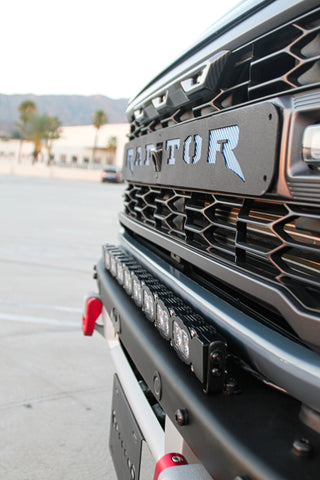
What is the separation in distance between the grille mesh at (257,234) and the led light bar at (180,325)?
0.20m

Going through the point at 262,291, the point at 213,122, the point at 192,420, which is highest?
the point at 213,122

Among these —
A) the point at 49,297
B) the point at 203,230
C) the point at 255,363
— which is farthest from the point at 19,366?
the point at 255,363

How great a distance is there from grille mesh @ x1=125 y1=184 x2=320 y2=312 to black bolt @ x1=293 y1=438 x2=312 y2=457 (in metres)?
0.29

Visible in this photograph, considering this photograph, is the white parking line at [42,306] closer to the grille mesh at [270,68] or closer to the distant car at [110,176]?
the grille mesh at [270,68]

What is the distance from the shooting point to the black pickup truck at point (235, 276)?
104 centimetres

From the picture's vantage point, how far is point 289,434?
1.05 meters

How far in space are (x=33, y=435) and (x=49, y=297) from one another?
2381mm

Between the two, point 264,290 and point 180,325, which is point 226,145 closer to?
point 264,290

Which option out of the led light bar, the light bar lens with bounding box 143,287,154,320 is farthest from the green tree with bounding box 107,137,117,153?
the light bar lens with bounding box 143,287,154,320

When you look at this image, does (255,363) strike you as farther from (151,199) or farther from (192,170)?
(151,199)

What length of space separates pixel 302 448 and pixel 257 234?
2.09 feet

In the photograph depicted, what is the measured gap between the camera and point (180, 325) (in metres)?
1.38

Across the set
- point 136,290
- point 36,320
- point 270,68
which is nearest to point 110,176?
point 36,320

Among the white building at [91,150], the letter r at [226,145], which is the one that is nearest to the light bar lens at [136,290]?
the letter r at [226,145]
